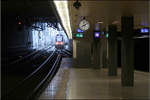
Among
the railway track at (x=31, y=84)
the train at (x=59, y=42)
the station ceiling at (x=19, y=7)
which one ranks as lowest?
the railway track at (x=31, y=84)

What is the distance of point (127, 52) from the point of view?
12.2 m

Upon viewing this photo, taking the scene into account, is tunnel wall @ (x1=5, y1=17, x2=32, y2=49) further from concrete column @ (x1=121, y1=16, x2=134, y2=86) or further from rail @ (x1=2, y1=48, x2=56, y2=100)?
concrete column @ (x1=121, y1=16, x2=134, y2=86)

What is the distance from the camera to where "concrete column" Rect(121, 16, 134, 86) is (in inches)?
478

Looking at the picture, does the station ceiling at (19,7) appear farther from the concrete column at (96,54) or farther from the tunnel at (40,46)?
the concrete column at (96,54)

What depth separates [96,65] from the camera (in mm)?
23359

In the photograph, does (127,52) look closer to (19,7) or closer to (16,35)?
(19,7)

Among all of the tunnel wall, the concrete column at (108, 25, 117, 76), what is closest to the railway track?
the tunnel wall

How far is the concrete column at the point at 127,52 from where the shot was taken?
12.1 meters

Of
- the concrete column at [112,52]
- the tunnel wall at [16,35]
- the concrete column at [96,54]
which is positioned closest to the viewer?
the tunnel wall at [16,35]

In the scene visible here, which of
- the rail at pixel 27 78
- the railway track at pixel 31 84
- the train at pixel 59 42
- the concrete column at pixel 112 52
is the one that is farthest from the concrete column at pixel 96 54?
the train at pixel 59 42

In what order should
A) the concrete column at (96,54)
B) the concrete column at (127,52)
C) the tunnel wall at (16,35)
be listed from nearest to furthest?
1. the tunnel wall at (16,35)
2. the concrete column at (127,52)
3. the concrete column at (96,54)

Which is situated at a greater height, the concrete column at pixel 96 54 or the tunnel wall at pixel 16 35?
the tunnel wall at pixel 16 35

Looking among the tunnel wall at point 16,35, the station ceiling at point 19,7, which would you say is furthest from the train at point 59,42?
the station ceiling at point 19,7

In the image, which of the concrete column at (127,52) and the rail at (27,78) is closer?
the rail at (27,78)
